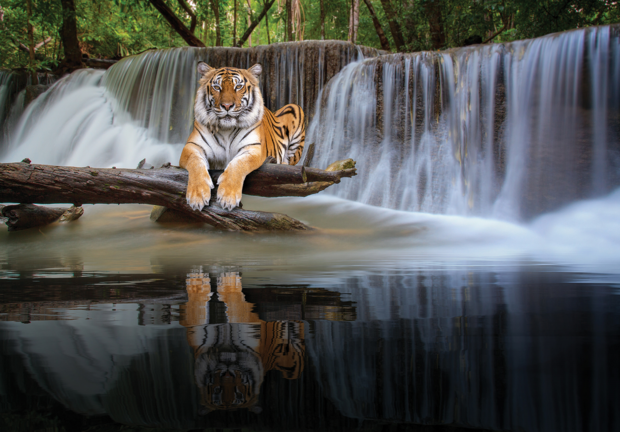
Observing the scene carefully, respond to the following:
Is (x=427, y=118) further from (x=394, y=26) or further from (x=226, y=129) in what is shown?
(x=394, y=26)

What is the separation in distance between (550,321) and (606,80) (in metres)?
6.03

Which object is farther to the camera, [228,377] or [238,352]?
[238,352]

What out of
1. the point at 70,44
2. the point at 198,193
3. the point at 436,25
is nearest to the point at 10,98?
the point at 70,44

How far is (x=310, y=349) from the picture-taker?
867 mm

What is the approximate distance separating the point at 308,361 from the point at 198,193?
333cm

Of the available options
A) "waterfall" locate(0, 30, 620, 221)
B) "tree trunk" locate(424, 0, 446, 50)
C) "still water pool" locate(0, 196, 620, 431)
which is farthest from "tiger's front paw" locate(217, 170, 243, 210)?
"tree trunk" locate(424, 0, 446, 50)

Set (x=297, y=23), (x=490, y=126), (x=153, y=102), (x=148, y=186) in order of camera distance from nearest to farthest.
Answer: (x=148, y=186), (x=490, y=126), (x=153, y=102), (x=297, y=23)

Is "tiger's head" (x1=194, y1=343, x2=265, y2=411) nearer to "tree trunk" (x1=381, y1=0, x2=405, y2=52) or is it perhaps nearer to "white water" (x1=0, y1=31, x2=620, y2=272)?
"white water" (x1=0, y1=31, x2=620, y2=272)

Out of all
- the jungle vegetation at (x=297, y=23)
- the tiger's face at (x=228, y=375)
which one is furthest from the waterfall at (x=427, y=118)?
the tiger's face at (x=228, y=375)

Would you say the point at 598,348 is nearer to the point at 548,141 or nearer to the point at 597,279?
the point at 597,279

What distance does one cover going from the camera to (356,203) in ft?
21.3

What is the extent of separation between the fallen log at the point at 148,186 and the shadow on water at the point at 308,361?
8.69 ft

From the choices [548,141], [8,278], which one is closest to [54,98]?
[8,278]

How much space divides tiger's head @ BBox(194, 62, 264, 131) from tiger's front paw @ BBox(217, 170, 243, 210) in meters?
0.78
